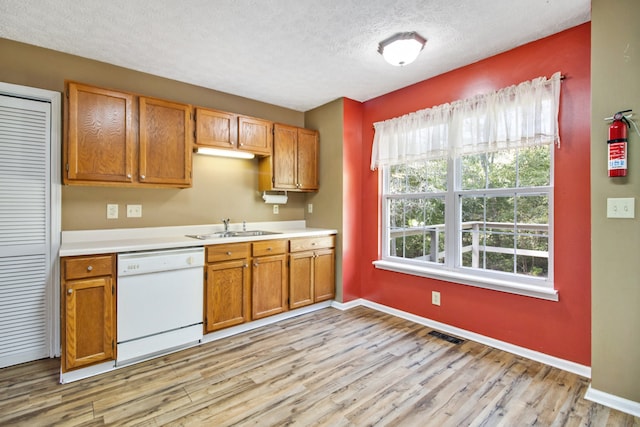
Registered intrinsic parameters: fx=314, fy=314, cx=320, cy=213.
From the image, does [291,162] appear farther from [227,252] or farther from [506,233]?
[506,233]

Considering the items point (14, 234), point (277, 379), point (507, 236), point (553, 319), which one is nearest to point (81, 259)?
point (14, 234)

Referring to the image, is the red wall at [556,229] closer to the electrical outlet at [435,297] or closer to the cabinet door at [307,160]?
the electrical outlet at [435,297]

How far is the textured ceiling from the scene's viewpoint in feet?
6.68

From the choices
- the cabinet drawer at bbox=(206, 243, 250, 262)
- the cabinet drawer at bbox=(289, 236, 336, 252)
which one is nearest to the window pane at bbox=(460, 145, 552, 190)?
the cabinet drawer at bbox=(289, 236, 336, 252)

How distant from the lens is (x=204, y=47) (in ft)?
8.29

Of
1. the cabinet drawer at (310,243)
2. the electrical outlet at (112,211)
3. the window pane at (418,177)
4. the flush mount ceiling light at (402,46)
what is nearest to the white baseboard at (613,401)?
the window pane at (418,177)

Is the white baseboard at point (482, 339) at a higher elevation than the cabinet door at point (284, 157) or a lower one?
lower

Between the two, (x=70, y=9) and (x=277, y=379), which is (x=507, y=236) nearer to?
(x=277, y=379)

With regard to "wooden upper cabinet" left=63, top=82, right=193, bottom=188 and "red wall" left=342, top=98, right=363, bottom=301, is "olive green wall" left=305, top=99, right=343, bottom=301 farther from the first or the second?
"wooden upper cabinet" left=63, top=82, right=193, bottom=188

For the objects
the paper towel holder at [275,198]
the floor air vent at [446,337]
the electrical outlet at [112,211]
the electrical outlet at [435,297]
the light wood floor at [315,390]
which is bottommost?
the light wood floor at [315,390]

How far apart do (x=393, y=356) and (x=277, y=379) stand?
966mm

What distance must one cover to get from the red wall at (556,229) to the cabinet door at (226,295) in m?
1.78

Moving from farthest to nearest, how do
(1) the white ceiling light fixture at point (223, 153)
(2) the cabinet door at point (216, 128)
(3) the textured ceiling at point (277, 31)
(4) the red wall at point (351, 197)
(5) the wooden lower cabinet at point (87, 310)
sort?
1. (4) the red wall at point (351, 197)
2. (1) the white ceiling light fixture at point (223, 153)
3. (2) the cabinet door at point (216, 128)
4. (5) the wooden lower cabinet at point (87, 310)
5. (3) the textured ceiling at point (277, 31)

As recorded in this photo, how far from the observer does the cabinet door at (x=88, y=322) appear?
7.14ft
